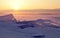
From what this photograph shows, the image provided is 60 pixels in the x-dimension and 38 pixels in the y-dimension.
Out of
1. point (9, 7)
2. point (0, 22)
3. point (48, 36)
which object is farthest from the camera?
point (9, 7)

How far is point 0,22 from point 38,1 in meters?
0.84

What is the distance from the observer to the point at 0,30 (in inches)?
32.6

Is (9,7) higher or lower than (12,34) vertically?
higher

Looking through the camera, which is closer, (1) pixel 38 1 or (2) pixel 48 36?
(2) pixel 48 36

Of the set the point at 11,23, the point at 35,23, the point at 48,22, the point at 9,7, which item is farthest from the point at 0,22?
the point at 9,7

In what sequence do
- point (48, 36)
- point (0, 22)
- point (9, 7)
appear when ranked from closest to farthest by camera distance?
point (48, 36)
point (0, 22)
point (9, 7)

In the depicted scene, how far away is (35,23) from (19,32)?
16 centimetres

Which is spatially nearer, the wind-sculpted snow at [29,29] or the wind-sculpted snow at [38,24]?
the wind-sculpted snow at [29,29]

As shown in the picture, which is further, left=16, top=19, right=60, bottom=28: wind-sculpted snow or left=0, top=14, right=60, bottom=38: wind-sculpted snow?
left=16, top=19, right=60, bottom=28: wind-sculpted snow

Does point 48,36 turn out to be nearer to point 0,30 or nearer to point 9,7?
point 0,30

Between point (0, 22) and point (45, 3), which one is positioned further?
point (45, 3)

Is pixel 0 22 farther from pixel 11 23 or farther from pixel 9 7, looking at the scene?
pixel 9 7

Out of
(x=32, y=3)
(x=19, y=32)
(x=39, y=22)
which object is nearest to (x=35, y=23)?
(x=39, y=22)

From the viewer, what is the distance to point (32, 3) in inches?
64.1
